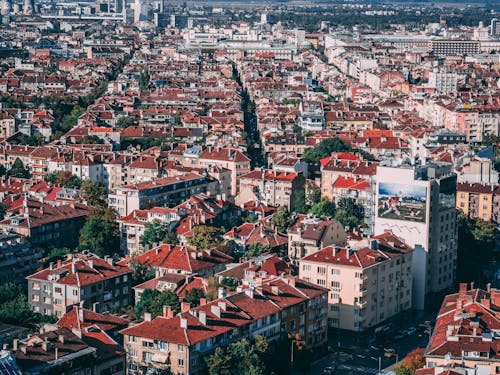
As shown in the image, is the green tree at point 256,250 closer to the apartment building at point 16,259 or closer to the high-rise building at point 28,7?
the apartment building at point 16,259

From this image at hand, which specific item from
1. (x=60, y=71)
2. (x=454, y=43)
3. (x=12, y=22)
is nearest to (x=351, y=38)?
(x=454, y=43)

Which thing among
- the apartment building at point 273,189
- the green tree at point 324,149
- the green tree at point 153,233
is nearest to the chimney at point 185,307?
the green tree at point 153,233

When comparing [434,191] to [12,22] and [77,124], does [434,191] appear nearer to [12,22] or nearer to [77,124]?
[77,124]

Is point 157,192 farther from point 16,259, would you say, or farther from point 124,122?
point 124,122

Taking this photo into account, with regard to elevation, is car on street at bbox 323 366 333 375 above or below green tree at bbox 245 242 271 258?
below

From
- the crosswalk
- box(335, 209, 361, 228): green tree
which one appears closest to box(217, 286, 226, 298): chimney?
the crosswalk

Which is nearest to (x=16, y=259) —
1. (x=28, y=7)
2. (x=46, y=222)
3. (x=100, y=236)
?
(x=100, y=236)

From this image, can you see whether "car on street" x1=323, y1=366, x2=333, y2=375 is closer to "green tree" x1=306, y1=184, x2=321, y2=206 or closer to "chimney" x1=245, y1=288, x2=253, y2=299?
"chimney" x1=245, y1=288, x2=253, y2=299
